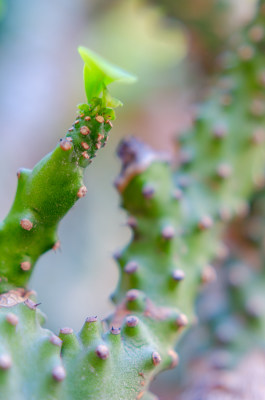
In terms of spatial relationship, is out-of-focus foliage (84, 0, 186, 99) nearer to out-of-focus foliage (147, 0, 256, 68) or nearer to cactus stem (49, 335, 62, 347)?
out-of-focus foliage (147, 0, 256, 68)

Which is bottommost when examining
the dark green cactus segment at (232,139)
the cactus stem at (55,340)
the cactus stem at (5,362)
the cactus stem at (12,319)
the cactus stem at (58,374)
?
the cactus stem at (5,362)

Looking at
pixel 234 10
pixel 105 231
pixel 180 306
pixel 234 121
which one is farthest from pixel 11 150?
pixel 180 306

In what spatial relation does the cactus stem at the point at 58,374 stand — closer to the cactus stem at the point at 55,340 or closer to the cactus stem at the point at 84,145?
the cactus stem at the point at 55,340

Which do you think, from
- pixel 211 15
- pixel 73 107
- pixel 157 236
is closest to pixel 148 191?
pixel 157 236

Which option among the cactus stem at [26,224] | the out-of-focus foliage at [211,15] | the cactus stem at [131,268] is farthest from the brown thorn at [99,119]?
the out-of-focus foliage at [211,15]

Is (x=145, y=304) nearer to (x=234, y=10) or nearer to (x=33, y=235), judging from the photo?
(x=33, y=235)

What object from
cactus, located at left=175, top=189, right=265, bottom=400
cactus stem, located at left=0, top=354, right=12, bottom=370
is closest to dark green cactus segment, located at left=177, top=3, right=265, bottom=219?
cactus, located at left=175, top=189, right=265, bottom=400
